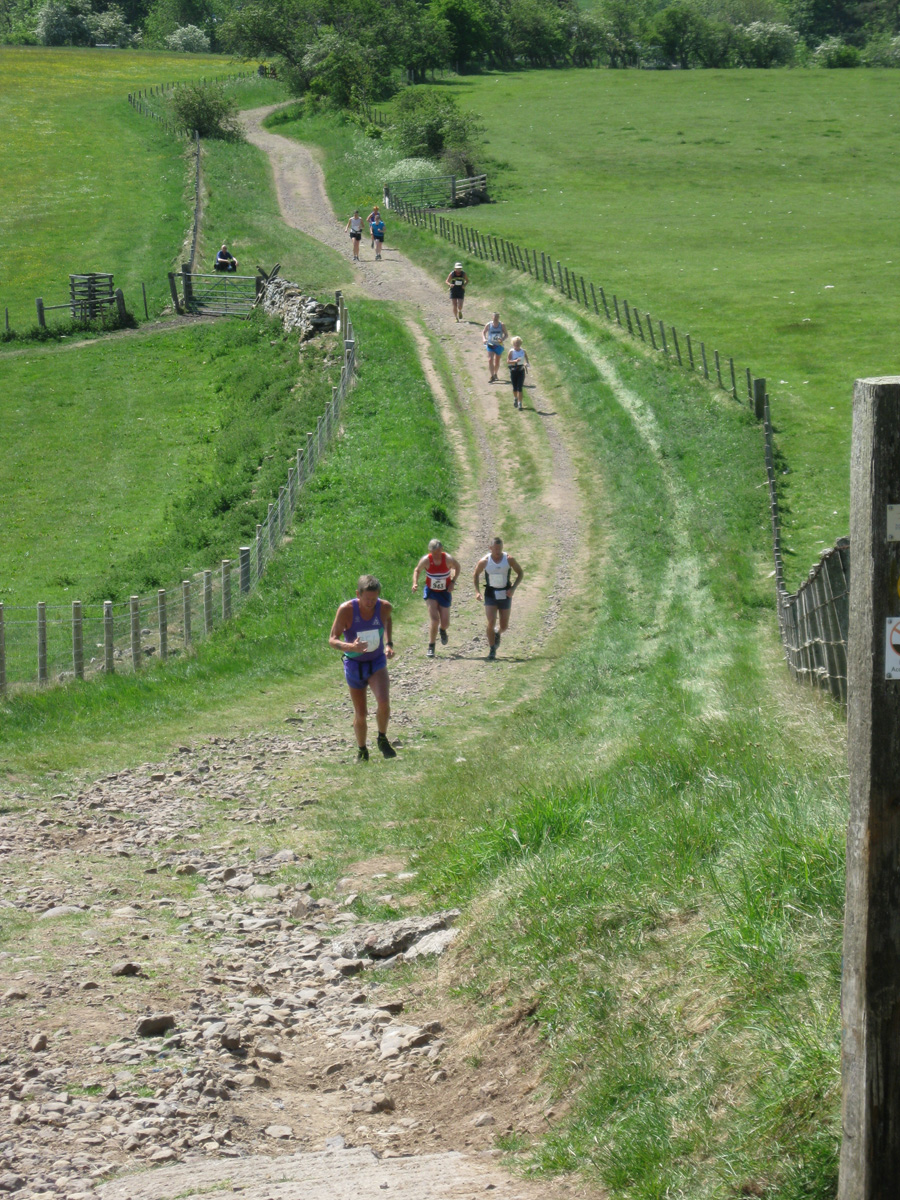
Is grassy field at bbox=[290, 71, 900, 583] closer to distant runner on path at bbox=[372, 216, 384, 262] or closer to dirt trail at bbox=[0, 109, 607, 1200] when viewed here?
distant runner on path at bbox=[372, 216, 384, 262]

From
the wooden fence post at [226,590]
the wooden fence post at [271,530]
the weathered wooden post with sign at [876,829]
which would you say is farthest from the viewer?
the wooden fence post at [271,530]

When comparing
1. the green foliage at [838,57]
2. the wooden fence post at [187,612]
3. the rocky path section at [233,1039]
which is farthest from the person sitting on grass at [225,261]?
the green foliage at [838,57]

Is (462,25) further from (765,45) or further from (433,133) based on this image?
(433,133)

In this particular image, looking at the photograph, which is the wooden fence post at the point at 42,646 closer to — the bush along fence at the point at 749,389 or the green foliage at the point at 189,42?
the bush along fence at the point at 749,389

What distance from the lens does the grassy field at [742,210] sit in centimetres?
3209

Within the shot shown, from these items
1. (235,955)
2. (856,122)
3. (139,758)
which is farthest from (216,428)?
(856,122)

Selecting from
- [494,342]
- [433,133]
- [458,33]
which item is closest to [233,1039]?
[494,342]

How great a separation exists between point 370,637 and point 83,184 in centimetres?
6036

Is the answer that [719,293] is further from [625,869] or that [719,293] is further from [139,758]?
[625,869]

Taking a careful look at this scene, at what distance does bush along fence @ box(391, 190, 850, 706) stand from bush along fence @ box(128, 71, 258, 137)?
28132mm

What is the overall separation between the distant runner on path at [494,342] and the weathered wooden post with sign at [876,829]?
2871 centimetres

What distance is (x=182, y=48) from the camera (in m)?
120

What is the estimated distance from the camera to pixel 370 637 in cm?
1177

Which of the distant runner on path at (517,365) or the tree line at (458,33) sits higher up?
the tree line at (458,33)
